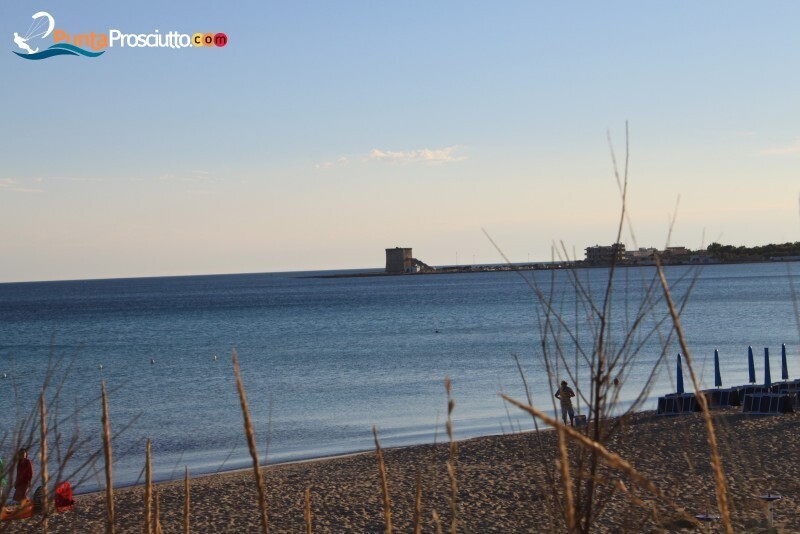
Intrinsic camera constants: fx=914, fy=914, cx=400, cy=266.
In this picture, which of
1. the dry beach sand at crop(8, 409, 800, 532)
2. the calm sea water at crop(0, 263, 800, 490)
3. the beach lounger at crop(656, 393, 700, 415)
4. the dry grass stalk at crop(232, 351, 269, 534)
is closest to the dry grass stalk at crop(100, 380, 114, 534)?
the dry grass stalk at crop(232, 351, 269, 534)

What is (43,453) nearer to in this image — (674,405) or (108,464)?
(108,464)

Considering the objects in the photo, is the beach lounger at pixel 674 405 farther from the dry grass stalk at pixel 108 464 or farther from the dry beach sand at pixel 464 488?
the dry grass stalk at pixel 108 464

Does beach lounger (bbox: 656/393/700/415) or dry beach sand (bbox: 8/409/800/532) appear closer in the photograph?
dry beach sand (bbox: 8/409/800/532)

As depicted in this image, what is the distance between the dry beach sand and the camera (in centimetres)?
1220

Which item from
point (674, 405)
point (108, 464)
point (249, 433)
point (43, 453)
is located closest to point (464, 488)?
point (674, 405)

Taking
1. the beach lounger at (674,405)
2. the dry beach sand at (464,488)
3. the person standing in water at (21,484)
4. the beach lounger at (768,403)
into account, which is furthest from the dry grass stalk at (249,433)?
the beach lounger at (768,403)

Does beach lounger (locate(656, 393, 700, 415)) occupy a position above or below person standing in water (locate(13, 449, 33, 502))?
below

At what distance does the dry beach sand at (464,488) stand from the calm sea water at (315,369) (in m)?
1.12

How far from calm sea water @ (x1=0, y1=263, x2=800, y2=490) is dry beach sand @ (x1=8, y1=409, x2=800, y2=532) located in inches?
44.1

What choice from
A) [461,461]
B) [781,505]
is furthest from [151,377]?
[781,505]

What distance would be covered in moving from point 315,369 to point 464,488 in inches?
1095

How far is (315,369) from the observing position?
4203cm

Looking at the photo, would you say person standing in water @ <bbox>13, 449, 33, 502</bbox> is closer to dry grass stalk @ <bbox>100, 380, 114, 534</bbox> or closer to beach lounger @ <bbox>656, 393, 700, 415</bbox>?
dry grass stalk @ <bbox>100, 380, 114, 534</bbox>

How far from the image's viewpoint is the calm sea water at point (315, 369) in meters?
23.0
